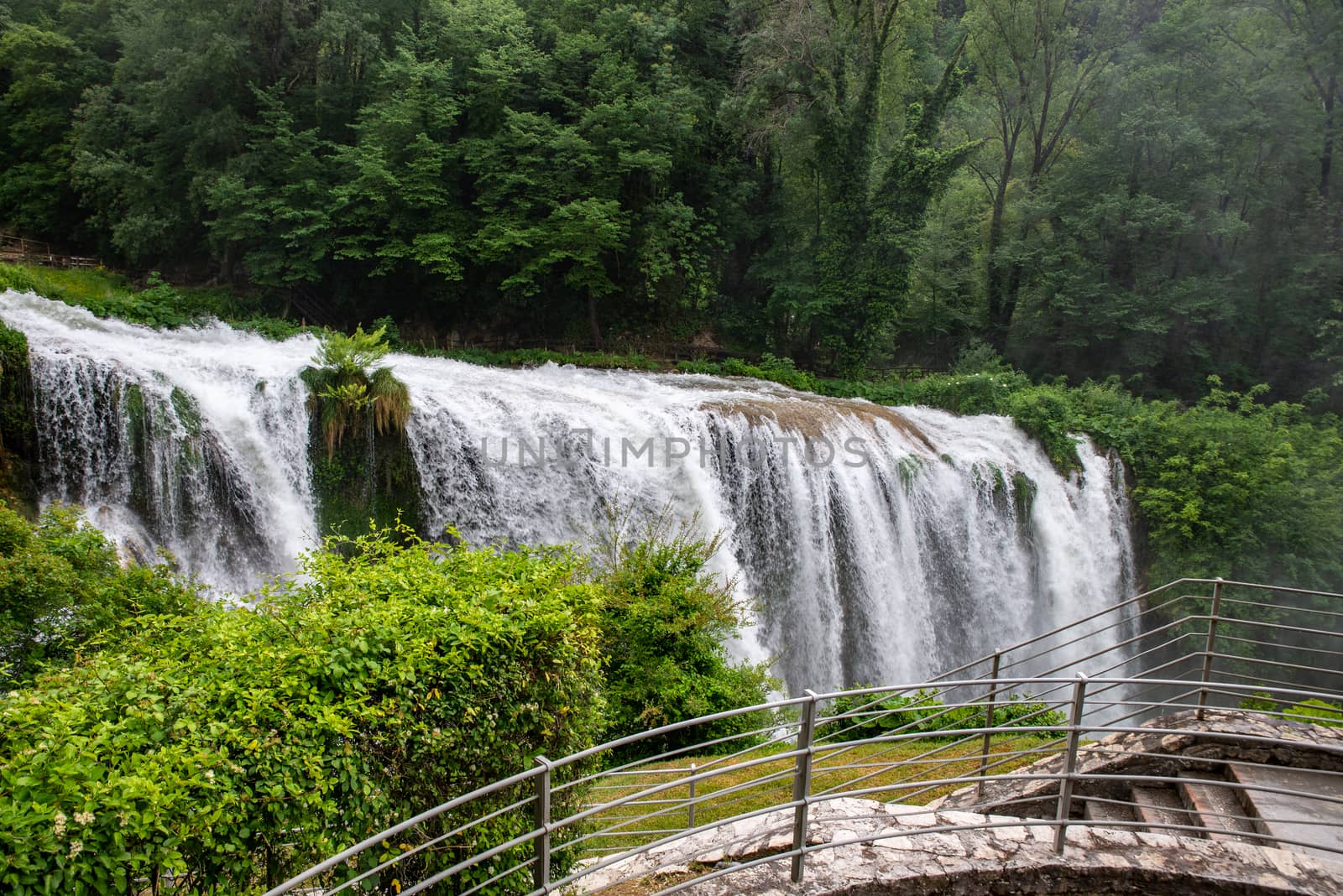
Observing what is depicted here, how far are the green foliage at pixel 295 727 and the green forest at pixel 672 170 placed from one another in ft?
65.1

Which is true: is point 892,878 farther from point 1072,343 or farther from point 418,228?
point 1072,343

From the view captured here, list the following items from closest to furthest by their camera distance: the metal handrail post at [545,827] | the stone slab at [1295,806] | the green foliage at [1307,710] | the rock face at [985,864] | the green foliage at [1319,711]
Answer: the metal handrail post at [545,827], the rock face at [985,864], the stone slab at [1295,806], the green foliage at [1307,710], the green foliage at [1319,711]

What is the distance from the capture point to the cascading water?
1134 cm

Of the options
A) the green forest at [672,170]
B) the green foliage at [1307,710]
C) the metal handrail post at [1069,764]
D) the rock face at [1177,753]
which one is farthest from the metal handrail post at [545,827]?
the green forest at [672,170]

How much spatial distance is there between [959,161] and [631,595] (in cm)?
2134

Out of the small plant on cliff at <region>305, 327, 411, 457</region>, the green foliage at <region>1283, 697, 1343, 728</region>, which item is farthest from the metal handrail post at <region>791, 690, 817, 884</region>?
the small plant on cliff at <region>305, 327, 411, 457</region>

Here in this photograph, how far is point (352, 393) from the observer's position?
1256 cm

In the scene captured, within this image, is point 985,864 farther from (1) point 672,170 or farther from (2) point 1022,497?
(1) point 672,170

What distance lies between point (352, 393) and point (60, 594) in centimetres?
593

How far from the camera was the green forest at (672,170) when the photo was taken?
22719 mm

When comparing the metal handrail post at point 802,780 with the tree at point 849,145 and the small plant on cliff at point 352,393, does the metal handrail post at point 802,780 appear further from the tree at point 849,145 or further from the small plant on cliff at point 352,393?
the tree at point 849,145

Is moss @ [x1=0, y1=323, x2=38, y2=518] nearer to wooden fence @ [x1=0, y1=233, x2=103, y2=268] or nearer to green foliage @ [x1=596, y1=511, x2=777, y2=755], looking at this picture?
green foliage @ [x1=596, y1=511, x2=777, y2=755]

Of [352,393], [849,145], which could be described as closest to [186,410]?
[352,393]

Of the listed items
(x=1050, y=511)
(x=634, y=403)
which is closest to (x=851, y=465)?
(x=634, y=403)
